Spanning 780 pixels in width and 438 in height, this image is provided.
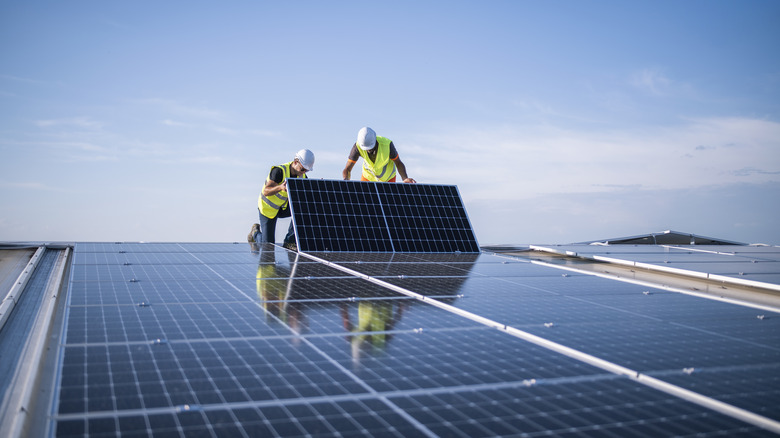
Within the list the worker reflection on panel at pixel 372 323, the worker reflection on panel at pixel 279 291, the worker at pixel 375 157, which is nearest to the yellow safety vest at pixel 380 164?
the worker at pixel 375 157

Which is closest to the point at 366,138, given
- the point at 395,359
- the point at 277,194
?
the point at 277,194

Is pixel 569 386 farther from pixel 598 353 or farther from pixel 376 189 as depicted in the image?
pixel 376 189

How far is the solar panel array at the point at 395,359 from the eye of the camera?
3.00 m

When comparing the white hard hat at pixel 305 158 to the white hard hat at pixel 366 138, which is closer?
the white hard hat at pixel 366 138

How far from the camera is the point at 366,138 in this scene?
13469 millimetres

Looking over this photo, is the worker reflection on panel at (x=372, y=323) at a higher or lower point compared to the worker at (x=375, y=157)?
lower

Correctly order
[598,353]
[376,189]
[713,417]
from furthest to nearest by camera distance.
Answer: [376,189], [598,353], [713,417]

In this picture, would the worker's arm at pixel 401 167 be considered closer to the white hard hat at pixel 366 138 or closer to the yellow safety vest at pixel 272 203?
the white hard hat at pixel 366 138

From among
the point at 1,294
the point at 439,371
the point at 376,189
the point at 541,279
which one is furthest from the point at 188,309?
the point at 376,189

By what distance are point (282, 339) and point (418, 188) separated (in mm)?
8429

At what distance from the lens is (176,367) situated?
367 cm

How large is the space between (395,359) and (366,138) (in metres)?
9.82

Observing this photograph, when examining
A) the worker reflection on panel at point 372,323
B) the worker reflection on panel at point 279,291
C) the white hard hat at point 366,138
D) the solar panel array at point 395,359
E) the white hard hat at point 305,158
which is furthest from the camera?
the white hard hat at point 305,158

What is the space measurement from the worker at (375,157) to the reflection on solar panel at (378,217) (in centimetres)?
118
